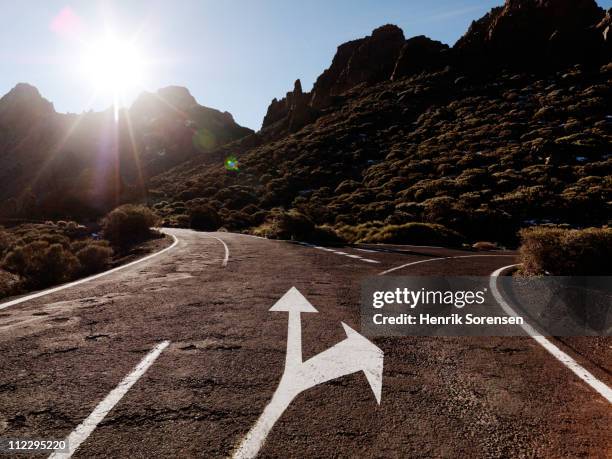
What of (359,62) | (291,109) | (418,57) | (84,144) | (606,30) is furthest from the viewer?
(84,144)

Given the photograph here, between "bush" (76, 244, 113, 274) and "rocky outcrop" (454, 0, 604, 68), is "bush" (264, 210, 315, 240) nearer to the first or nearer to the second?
"bush" (76, 244, 113, 274)

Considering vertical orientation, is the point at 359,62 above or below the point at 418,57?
above

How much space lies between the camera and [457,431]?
268 cm

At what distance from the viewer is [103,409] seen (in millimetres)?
2816

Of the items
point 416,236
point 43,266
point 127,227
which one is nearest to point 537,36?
point 416,236

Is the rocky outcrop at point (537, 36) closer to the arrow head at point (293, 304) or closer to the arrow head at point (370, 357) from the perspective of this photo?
the arrow head at point (293, 304)

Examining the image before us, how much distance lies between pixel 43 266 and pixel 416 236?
1836 centimetres

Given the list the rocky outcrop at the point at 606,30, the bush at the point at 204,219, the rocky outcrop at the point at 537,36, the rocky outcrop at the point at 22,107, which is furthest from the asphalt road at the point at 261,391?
the rocky outcrop at the point at 22,107

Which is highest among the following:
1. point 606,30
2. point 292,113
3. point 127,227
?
point 606,30

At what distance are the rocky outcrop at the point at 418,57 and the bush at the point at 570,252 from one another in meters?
87.3

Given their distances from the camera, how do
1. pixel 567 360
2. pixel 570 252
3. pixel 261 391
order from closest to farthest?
pixel 261 391 < pixel 567 360 < pixel 570 252

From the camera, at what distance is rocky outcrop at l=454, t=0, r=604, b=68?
217ft

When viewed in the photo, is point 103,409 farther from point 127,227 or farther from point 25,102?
point 25,102

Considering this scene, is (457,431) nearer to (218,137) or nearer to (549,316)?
(549,316)
